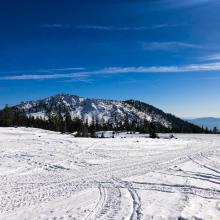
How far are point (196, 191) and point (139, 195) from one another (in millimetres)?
2554

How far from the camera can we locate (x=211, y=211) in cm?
1162

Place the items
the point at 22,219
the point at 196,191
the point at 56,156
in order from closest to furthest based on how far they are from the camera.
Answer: the point at 22,219, the point at 196,191, the point at 56,156

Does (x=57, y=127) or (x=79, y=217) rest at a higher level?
(x=57, y=127)

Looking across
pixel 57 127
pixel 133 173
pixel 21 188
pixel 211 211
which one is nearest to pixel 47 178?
pixel 21 188

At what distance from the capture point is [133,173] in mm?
19656

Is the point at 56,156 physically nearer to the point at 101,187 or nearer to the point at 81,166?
the point at 81,166

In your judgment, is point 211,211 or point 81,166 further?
point 81,166

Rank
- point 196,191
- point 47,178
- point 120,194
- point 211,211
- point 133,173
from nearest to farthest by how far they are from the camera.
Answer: point 211,211 → point 120,194 → point 196,191 → point 47,178 → point 133,173

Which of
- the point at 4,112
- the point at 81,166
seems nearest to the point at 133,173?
the point at 81,166

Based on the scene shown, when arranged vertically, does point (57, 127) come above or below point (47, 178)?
above

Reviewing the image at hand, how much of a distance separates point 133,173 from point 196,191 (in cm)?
519

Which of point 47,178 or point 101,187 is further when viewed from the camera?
point 47,178

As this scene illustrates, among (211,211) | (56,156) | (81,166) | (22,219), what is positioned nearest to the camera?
(22,219)

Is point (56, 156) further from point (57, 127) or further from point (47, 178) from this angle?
point (57, 127)
